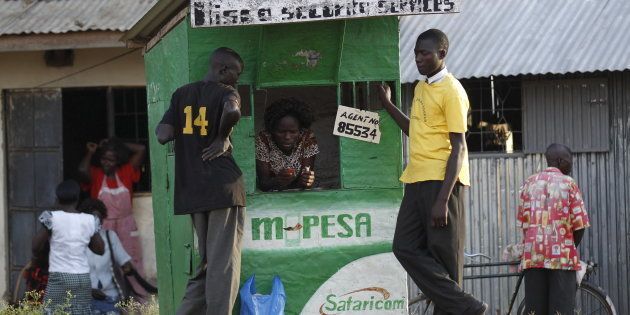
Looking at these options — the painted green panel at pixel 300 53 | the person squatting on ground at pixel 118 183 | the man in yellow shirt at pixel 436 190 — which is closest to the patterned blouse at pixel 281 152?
the painted green panel at pixel 300 53

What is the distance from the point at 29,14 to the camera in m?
12.3

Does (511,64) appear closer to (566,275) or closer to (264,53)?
(566,275)

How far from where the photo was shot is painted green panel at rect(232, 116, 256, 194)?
25.6 ft

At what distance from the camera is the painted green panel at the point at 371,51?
7.95 m

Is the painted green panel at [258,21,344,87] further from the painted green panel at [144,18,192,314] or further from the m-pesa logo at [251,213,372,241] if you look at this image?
Result: the m-pesa logo at [251,213,372,241]

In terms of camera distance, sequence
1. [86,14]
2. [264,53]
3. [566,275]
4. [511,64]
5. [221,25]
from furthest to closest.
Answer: [86,14] < [511,64] < [566,275] < [264,53] < [221,25]

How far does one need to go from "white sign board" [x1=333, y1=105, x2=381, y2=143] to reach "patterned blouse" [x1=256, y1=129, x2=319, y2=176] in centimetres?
55

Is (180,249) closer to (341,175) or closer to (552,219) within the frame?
(341,175)

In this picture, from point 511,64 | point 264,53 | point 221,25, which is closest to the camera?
point 221,25

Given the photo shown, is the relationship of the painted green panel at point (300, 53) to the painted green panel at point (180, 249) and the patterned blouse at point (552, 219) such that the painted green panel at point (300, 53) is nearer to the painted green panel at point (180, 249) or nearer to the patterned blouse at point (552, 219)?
the painted green panel at point (180, 249)

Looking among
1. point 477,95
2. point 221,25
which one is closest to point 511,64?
point 477,95

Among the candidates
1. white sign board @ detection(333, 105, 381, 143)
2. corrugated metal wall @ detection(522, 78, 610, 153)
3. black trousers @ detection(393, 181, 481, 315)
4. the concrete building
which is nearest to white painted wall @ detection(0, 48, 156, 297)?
the concrete building

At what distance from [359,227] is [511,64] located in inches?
148

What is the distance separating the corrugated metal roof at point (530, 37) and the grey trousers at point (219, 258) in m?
4.07
